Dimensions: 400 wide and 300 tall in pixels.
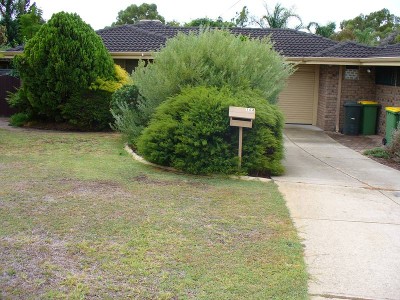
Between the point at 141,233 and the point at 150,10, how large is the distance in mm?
61376

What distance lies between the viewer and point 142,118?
1184cm

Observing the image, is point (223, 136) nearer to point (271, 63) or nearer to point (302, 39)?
point (271, 63)

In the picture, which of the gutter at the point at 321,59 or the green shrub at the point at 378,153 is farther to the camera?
the gutter at the point at 321,59

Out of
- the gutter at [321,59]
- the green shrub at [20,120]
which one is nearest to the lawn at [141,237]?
the green shrub at [20,120]

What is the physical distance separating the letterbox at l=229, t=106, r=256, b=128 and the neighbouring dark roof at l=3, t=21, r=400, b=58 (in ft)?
27.9

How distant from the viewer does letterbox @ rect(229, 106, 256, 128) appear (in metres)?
9.14

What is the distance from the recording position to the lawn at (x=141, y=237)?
4449 mm

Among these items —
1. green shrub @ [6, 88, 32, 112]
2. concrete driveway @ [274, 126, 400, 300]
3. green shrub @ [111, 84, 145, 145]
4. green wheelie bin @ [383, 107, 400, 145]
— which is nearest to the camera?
concrete driveway @ [274, 126, 400, 300]

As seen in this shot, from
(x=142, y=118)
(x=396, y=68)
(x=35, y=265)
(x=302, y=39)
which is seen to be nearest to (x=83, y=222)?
(x=35, y=265)

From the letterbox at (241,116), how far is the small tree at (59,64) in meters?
A: 7.08

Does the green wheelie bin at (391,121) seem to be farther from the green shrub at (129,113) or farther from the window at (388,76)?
the green shrub at (129,113)

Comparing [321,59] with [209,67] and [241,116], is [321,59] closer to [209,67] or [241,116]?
[209,67]

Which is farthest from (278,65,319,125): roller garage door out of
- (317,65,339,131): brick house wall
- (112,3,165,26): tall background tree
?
(112,3,165,26): tall background tree

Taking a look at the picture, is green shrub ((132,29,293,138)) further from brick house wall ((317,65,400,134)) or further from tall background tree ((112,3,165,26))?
tall background tree ((112,3,165,26))
